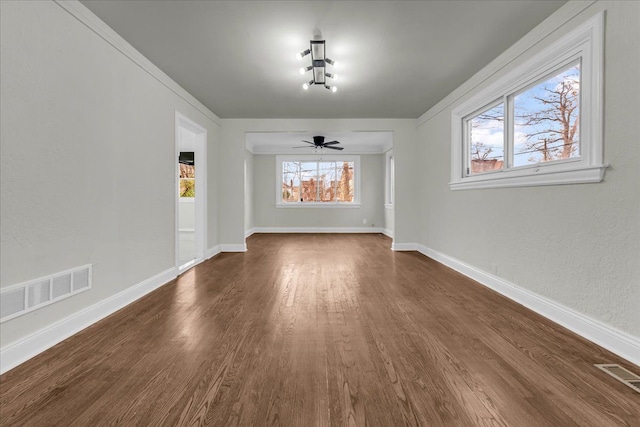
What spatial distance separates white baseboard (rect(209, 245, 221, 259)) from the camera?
5156 mm

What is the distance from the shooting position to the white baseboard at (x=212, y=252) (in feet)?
16.9

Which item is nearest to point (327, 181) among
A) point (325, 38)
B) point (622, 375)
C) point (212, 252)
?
point (212, 252)

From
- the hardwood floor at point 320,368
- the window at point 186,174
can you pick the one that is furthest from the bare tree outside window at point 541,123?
the window at point 186,174

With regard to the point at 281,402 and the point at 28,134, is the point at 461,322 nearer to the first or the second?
the point at 281,402

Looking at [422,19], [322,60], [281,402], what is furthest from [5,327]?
[422,19]

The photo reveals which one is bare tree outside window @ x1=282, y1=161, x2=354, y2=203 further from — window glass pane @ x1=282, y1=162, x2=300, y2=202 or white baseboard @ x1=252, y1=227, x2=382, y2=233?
white baseboard @ x1=252, y1=227, x2=382, y2=233

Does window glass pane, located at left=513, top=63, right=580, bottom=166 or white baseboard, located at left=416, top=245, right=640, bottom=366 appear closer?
white baseboard, located at left=416, top=245, right=640, bottom=366

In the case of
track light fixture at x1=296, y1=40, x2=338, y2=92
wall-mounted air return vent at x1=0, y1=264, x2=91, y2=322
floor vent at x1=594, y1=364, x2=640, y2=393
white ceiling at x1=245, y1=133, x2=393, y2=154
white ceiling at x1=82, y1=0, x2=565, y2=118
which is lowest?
floor vent at x1=594, y1=364, x2=640, y2=393

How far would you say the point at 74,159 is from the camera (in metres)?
2.33

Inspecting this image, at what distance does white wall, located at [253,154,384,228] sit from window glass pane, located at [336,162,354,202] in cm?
32

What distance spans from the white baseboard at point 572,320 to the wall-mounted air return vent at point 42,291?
3.56 meters

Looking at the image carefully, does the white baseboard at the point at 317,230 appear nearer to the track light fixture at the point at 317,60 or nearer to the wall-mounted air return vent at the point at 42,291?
the track light fixture at the point at 317,60

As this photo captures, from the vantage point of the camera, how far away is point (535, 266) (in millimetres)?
2748

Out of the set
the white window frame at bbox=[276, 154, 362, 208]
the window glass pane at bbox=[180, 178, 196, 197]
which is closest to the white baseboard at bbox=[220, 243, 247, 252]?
the white window frame at bbox=[276, 154, 362, 208]
